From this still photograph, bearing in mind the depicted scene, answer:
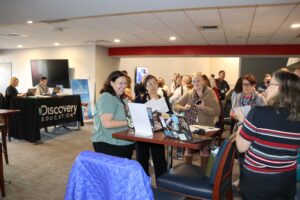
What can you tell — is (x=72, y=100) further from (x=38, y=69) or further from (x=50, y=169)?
(x=38, y=69)

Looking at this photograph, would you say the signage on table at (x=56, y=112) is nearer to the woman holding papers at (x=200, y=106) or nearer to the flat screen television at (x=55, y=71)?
the flat screen television at (x=55, y=71)

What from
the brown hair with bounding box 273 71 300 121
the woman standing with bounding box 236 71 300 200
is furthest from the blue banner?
the brown hair with bounding box 273 71 300 121

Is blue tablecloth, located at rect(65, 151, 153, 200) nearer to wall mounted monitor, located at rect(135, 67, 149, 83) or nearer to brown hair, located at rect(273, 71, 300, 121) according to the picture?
brown hair, located at rect(273, 71, 300, 121)

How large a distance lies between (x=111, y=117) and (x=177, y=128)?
60cm

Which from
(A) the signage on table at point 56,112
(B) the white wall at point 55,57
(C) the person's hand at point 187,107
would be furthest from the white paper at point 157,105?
(B) the white wall at point 55,57

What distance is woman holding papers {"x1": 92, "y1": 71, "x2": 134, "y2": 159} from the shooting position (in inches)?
85.9

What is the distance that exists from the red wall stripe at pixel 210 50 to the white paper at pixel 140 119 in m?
Result: 6.07

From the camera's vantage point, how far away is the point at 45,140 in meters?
5.40

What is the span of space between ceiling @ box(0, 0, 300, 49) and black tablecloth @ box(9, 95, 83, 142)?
156 centimetres

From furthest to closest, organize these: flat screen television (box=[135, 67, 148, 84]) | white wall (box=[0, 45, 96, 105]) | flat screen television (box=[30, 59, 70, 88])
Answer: flat screen television (box=[135, 67, 148, 84]) < flat screen television (box=[30, 59, 70, 88]) < white wall (box=[0, 45, 96, 105])

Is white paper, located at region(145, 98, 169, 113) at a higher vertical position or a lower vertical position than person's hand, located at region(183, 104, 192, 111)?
higher

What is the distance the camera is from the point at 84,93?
786 cm

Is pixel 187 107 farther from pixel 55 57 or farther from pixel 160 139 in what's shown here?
pixel 55 57

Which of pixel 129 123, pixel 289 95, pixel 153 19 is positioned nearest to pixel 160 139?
pixel 129 123
